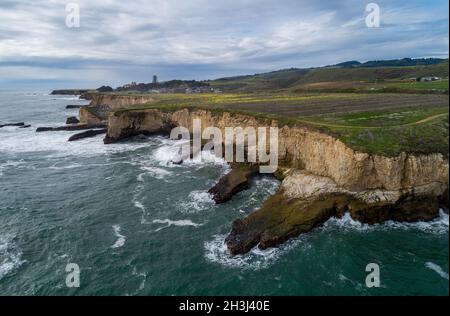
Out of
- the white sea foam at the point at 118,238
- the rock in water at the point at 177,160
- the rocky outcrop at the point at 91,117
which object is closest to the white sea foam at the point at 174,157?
the rock in water at the point at 177,160

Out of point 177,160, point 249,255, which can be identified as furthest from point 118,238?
point 177,160

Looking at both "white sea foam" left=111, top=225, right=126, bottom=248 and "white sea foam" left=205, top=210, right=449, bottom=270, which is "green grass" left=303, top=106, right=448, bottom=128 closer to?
"white sea foam" left=205, top=210, right=449, bottom=270

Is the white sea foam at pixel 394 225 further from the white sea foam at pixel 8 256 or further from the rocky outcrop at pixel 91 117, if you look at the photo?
the rocky outcrop at pixel 91 117

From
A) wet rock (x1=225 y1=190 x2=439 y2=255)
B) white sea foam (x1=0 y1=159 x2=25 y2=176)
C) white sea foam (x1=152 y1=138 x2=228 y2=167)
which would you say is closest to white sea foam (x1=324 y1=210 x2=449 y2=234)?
wet rock (x1=225 y1=190 x2=439 y2=255)

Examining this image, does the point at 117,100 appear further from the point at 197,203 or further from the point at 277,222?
the point at 277,222

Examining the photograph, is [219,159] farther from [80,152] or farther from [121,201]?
[80,152]
